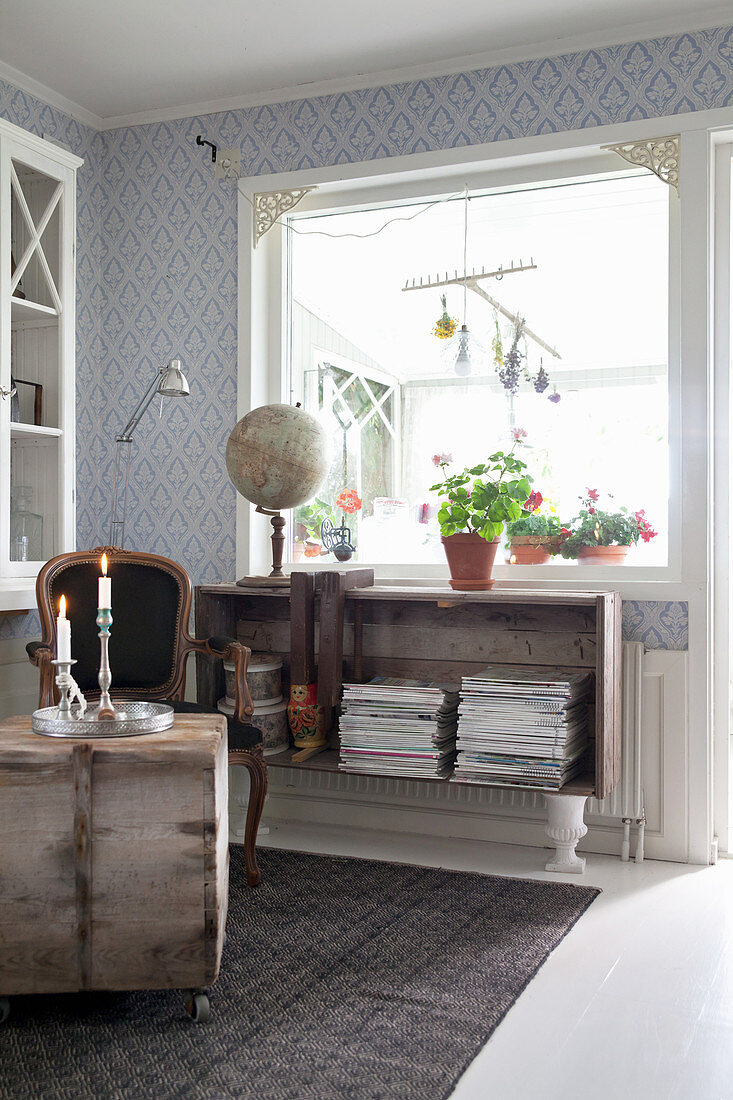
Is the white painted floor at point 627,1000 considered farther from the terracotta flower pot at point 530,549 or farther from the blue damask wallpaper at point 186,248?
the blue damask wallpaper at point 186,248

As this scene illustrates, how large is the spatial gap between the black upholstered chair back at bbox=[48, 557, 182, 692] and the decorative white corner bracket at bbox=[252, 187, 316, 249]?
149cm

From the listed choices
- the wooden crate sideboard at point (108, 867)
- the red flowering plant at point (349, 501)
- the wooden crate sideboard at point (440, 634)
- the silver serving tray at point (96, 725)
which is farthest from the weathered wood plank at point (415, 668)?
the wooden crate sideboard at point (108, 867)

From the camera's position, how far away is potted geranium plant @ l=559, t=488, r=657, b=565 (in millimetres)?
3393

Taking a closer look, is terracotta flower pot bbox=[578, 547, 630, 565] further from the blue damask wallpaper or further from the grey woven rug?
the blue damask wallpaper

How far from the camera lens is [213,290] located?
3922mm

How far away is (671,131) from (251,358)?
5.80 feet

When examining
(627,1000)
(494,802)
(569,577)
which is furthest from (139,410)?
(627,1000)

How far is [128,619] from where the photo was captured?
332cm

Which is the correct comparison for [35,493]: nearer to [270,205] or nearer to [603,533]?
[270,205]

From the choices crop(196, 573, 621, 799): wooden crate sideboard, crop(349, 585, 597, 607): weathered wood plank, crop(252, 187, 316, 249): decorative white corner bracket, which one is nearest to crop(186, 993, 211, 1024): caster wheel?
crop(196, 573, 621, 799): wooden crate sideboard

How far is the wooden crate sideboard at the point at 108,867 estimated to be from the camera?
2021 millimetres

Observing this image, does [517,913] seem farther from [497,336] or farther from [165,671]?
[497,336]

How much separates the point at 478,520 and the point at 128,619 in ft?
4.21

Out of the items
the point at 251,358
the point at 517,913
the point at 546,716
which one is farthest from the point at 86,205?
the point at 517,913
